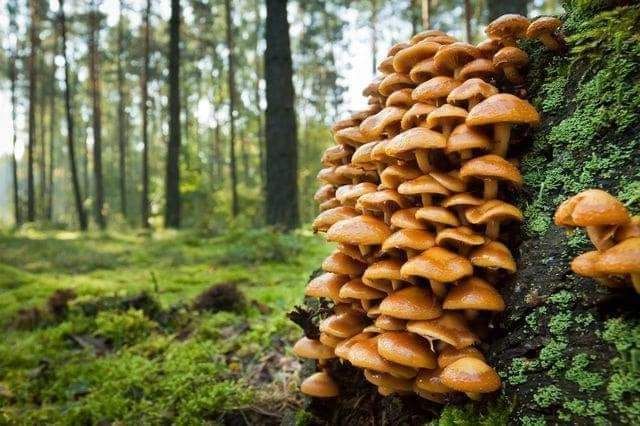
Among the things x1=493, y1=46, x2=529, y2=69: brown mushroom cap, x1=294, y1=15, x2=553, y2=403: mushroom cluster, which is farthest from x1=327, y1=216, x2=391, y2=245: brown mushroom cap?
x1=493, y1=46, x2=529, y2=69: brown mushroom cap

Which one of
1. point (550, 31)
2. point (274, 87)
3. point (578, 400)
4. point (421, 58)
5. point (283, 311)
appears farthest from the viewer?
point (274, 87)

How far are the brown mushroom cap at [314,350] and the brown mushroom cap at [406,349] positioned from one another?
70 cm

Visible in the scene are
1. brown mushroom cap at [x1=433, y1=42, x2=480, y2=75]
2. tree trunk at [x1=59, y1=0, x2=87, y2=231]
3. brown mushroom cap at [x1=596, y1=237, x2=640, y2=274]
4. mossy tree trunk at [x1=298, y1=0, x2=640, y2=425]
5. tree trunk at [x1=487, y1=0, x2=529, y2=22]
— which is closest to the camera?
brown mushroom cap at [x1=596, y1=237, x2=640, y2=274]

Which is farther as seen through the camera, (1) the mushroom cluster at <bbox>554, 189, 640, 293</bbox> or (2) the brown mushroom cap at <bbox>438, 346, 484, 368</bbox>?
(2) the brown mushroom cap at <bbox>438, 346, 484, 368</bbox>

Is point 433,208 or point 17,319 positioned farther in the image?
point 17,319

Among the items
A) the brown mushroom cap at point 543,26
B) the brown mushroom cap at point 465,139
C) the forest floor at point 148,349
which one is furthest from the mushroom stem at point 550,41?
the forest floor at point 148,349

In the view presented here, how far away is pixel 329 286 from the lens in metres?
2.30

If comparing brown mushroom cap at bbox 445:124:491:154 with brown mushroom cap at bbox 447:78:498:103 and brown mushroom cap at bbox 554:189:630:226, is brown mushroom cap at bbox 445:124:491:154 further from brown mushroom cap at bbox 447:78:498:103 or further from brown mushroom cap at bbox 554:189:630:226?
brown mushroom cap at bbox 554:189:630:226

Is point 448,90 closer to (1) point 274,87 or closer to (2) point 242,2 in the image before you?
(1) point 274,87

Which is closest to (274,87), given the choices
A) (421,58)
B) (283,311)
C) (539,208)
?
(283,311)

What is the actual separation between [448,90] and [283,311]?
3120 mm

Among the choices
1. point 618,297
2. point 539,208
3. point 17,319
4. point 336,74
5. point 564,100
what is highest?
point 336,74

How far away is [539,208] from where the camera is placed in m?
1.92

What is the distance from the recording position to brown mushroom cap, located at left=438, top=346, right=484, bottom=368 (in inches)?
68.4
